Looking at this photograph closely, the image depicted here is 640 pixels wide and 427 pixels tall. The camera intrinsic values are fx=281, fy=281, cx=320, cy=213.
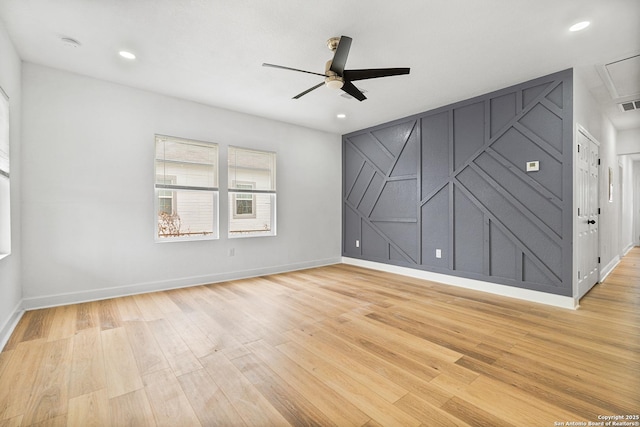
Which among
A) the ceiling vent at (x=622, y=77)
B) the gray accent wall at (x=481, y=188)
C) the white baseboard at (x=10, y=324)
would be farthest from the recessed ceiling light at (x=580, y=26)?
the white baseboard at (x=10, y=324)

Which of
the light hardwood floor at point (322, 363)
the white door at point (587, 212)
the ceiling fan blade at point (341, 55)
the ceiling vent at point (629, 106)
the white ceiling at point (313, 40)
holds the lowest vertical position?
the light hardwood floor at point (322, 363)

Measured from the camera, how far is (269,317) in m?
3.25

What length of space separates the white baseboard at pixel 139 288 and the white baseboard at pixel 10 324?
7.0 inches

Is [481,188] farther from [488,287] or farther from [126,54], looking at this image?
[126,54]

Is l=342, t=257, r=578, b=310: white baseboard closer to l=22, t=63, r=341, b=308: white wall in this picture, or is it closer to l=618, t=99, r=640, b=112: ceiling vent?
l=22, t=63, r=341, b=308: white wall

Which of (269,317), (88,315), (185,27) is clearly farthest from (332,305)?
(185,27)

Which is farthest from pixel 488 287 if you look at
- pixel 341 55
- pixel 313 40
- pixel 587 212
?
pixel 313 40

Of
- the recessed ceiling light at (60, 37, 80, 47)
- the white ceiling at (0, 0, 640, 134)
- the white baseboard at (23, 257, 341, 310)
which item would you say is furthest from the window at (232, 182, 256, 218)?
the recessed ceiling light at (60, 37, 80, 47)

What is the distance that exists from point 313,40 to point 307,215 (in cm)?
371

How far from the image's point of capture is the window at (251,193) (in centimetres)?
512

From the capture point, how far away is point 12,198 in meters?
3.17

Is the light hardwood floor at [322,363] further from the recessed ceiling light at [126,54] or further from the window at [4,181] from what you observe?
the recessed ceiling light at [126,54]

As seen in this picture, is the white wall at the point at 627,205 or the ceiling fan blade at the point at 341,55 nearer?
the ceiling fan blade at the point at 341,55

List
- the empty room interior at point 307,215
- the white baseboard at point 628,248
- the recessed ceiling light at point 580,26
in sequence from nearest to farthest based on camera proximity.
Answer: the empty room interior at point 307,215, the recessed ceiling light at point 580,26, the white baseboard at point 628,248
